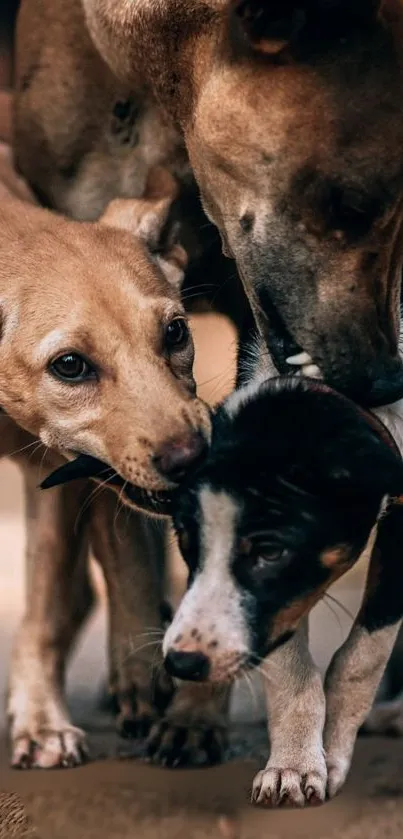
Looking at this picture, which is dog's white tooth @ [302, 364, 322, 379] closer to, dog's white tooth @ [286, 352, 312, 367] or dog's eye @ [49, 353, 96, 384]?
dog's white tooth @ [286, 352, 312, 367]

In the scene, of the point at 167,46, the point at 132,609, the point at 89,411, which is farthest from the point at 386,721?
the point at 167,46

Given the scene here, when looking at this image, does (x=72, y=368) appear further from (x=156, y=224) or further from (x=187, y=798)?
(x=187, y=798)

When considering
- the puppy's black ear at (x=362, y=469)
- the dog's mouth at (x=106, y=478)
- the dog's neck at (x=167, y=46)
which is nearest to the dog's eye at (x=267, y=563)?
the puppy's black ear at (x=362, y=469)

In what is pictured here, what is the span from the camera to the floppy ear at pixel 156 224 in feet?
11.3

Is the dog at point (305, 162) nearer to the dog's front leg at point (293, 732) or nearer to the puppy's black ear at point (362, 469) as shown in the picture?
the puppy's black ear at point (362, 469)

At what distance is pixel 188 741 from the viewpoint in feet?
11.1

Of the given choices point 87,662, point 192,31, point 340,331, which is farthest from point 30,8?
point 87,662

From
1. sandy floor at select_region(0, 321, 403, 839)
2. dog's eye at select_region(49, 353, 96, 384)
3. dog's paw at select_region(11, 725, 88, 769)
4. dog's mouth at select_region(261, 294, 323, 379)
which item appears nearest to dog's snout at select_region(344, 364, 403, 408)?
dog's mouth at select_region(261, 294, 323, 379)

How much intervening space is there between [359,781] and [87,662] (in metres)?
1.48

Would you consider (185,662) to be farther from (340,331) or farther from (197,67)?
(197,67)

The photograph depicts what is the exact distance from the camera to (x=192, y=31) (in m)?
3.28

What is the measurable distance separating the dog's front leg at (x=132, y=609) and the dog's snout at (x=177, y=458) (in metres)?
0.71

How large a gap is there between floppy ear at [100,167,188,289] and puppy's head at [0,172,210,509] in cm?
8

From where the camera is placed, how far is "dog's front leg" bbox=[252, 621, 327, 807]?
290 cm
